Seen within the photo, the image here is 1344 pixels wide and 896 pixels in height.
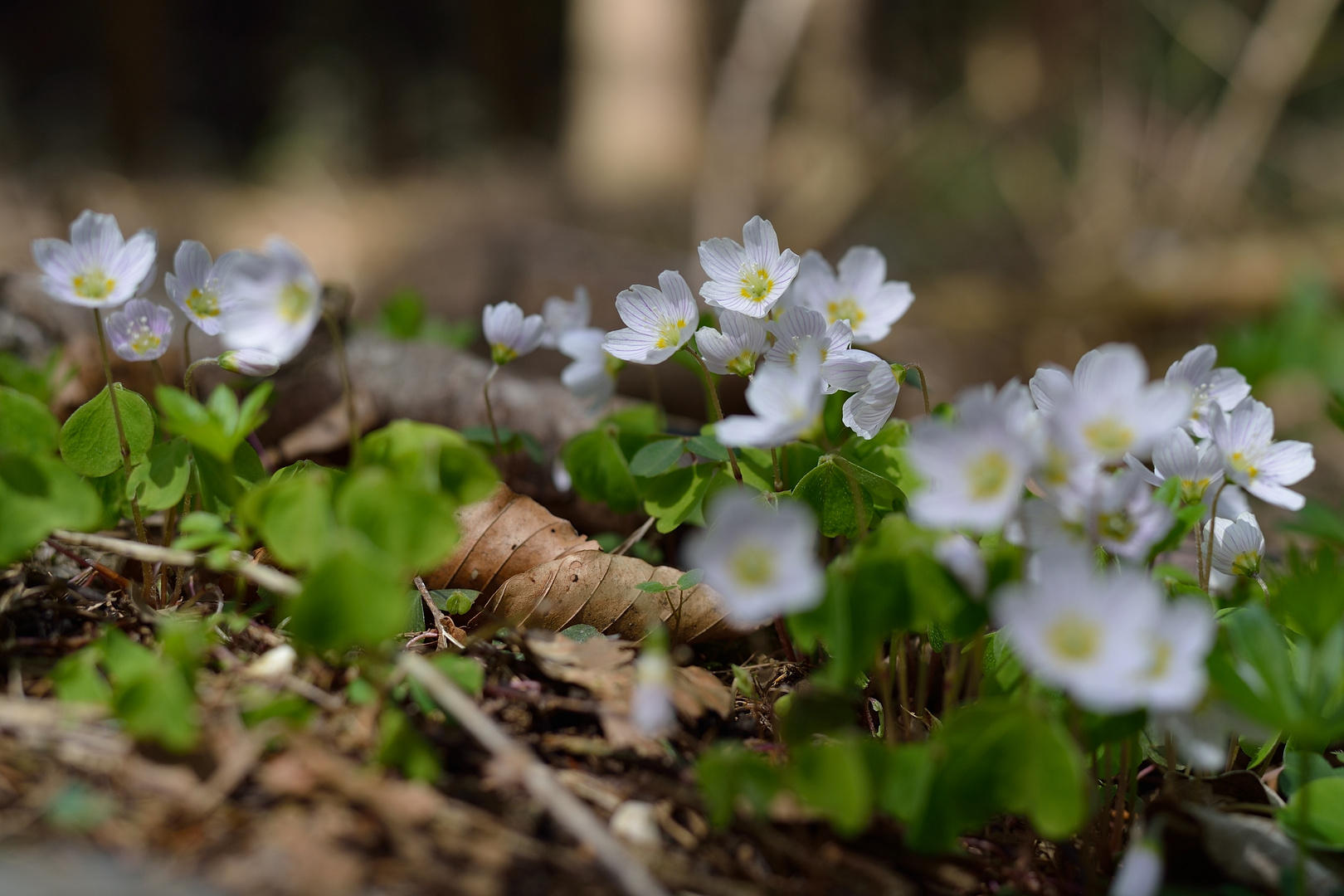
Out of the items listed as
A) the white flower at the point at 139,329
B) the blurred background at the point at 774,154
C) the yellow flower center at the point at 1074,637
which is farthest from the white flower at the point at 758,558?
the blurred background at the point at 774,154

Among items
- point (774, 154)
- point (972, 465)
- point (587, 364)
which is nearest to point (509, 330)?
point (587, 364)

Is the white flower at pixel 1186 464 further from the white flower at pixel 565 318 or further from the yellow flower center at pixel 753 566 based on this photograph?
the white flower at pixel 565 318

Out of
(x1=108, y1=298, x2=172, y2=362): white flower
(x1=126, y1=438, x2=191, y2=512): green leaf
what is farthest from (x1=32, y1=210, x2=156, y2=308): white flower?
(x1=126, y1=438, x2=191, y2=512): green leaf

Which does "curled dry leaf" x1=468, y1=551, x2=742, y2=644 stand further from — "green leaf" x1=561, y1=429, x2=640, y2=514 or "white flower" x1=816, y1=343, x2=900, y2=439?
"white flower" x1=816, y1=343, x2=900, y2=439

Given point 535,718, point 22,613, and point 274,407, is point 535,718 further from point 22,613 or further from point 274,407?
point 274,407

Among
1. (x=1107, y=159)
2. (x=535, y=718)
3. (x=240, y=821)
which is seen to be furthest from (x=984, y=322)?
(x=240, y=821)
